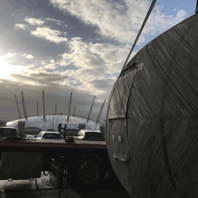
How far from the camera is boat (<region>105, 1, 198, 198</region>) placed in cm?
204

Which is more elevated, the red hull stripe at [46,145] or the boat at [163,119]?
the boat at [163,119]

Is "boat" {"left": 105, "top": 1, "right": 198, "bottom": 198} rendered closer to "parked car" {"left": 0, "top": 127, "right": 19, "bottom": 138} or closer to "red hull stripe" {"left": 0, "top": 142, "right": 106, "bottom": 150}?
"red hull stripe" {"left": 0, "top": 142, "right": 106, "bottom": 150}

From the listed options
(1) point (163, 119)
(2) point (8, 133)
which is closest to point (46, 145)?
(2) point (8, 133)

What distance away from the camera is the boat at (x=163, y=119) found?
2037 mm

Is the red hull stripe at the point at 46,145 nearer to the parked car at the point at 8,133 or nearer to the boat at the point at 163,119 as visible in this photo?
the boat at the point at 163,119

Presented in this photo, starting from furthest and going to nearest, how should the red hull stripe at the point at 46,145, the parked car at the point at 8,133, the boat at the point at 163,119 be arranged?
the parked car at the point at 8,133 → the red hull stripe at the point at 46,145 → the boat at the point at 163,119

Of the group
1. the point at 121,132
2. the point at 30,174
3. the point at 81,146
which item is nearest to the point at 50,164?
the point at 30,174

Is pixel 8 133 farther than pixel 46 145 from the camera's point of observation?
Yes

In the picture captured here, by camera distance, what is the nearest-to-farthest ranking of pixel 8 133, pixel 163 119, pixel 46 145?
1. pixel 163 119
2. pixel 46 145
3. pixel 8 133

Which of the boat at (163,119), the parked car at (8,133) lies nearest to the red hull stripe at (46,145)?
the boat at (163,119)

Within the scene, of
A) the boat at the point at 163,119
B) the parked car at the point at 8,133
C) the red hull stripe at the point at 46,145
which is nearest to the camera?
the boat at the point at 163,119

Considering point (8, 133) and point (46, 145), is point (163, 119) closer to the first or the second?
point (46, 145)

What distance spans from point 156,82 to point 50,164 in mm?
5727

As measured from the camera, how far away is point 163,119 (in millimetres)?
2217
